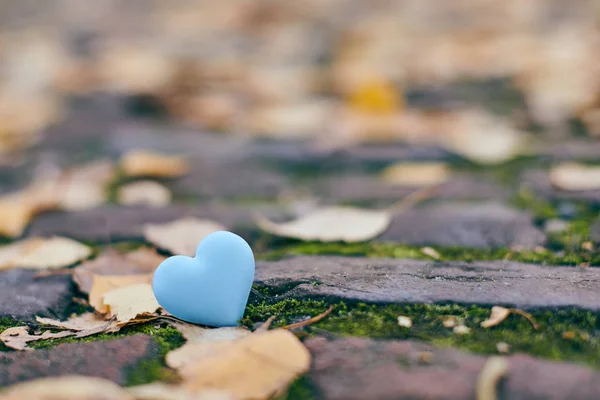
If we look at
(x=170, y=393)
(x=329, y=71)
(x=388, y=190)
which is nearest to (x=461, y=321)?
(x=170, y=393)

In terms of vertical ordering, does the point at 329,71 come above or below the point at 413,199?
above

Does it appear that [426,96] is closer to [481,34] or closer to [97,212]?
[481,34]

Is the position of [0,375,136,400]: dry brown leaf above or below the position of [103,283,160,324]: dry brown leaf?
above

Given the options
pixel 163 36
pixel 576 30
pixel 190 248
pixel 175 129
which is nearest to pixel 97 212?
pixel 190 248

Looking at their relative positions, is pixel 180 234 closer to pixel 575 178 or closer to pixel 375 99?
pixel 575 178

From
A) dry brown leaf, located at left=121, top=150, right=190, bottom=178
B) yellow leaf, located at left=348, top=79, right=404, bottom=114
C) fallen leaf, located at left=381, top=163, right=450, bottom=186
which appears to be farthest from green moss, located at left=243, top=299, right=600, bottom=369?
yellow leaf, located at left=348, top=79, right=404, bottom=114

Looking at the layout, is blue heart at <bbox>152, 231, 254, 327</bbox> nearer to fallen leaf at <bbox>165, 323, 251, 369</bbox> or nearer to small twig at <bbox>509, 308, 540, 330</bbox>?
fallen leaf at <bbox>165, 323, 251, 369</bbox>

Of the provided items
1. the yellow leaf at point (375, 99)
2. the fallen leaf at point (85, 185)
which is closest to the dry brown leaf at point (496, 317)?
the fallen leaf at point (85, 185)

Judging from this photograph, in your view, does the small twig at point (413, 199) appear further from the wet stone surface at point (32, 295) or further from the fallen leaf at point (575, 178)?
the wet stone surface at point (32, 295)
